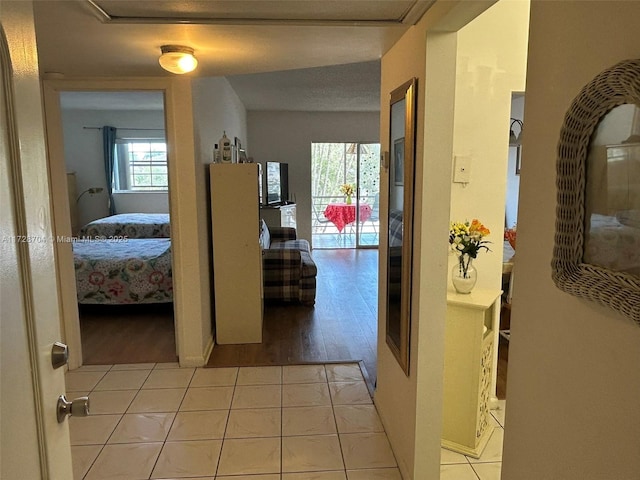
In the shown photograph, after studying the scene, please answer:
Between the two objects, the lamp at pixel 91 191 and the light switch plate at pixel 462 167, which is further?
the lamp at pixel 91 191

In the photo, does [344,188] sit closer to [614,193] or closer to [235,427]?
[235,427]

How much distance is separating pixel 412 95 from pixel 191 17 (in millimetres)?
977

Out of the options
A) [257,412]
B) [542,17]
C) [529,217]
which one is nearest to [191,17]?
[542,17]

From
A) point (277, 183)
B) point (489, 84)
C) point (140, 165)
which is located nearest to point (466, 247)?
point (489, 84)

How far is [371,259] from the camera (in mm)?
7348

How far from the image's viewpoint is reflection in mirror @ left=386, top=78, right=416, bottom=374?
2.03 metres

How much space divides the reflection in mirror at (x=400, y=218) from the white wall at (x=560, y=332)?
0.95m

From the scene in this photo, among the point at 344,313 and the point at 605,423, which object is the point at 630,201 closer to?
the point at 605,423

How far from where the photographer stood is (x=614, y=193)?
2.44 ft

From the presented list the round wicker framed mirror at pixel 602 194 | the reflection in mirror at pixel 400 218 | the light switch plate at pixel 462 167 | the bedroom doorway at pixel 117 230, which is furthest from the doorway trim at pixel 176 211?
the round wicker framed mirror at pixel 602 194

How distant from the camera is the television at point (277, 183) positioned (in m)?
6.98

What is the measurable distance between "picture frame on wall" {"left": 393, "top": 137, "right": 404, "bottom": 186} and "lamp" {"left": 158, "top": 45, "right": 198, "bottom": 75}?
1.15 meters

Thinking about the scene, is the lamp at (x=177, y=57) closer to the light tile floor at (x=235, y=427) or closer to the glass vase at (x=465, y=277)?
the glass vase at (x=465, y=277)

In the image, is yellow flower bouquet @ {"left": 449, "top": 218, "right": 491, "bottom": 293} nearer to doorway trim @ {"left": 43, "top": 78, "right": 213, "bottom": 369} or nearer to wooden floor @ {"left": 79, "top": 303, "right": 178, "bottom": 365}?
doorway trim @ {"left": 43, "top": 78, "right": 213, "bottom": 369}
